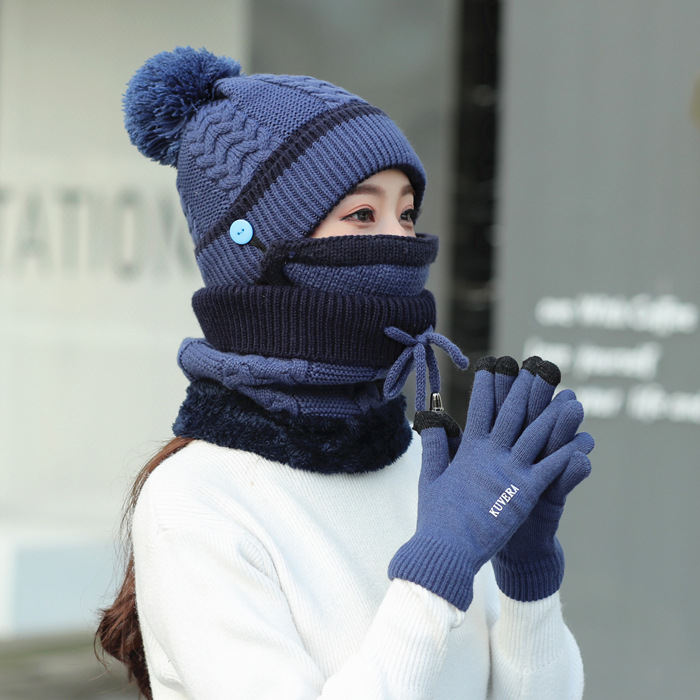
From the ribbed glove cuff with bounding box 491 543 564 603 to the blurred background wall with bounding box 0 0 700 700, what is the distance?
8.63ft

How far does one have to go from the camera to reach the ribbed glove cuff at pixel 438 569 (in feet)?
3.84

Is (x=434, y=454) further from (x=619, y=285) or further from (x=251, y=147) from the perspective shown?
(x=619, y=285)

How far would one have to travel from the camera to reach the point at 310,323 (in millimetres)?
1506

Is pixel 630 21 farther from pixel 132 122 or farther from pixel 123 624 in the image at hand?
pixel 123 624

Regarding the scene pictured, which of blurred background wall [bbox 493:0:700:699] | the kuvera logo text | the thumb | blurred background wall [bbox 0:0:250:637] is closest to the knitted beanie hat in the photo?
the thumb

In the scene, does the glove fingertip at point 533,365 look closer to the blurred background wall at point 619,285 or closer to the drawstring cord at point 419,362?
the drawstring cord at point 419,362

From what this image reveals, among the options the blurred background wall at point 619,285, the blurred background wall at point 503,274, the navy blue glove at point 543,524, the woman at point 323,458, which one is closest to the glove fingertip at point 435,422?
the woman at point 323,458

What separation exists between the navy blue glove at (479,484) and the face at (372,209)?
14.9 inches

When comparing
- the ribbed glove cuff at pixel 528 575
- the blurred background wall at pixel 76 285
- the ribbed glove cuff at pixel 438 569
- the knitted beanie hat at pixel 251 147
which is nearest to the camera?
the ribbed glove cuff at pixel 438 569

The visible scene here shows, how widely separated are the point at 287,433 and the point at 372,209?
0.40 meters

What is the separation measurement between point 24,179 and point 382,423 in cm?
280

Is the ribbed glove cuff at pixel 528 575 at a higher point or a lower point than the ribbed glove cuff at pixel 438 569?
lower

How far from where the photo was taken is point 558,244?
414cm

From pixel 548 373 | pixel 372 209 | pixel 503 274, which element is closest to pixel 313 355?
pixel 372 209
